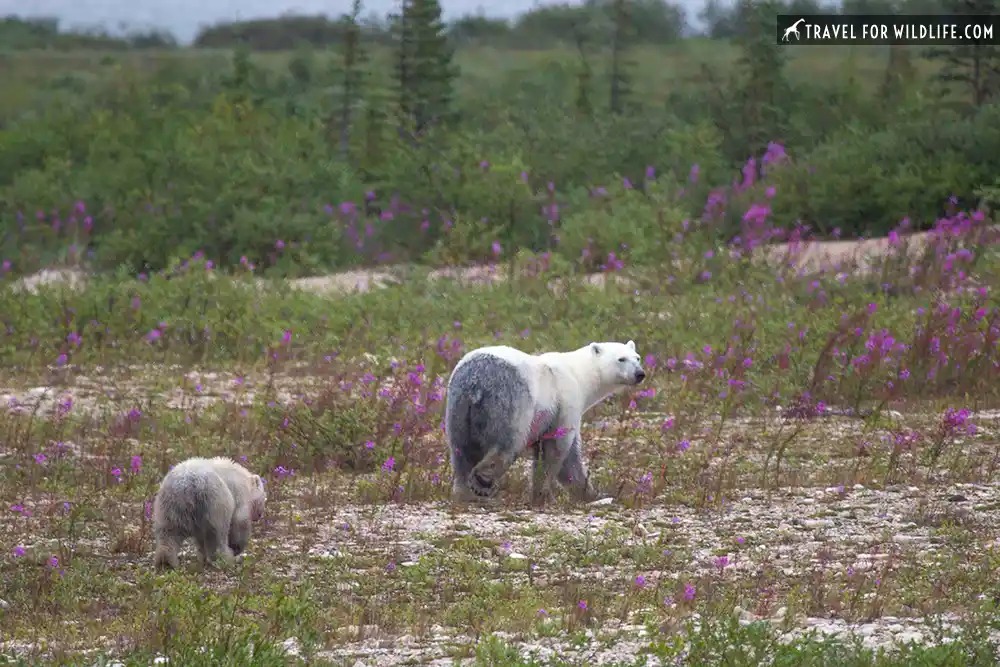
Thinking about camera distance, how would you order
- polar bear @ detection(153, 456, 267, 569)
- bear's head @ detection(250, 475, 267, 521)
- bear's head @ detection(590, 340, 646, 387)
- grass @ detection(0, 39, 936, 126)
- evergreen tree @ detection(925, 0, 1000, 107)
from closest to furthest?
polar bear @ detection(153, 456, 267, 569) < bear's head @ detection(250, 475, 267, 521) < bear's head @ detection(590, 340, 646, 387) < evergreen tree @ detection(925, 0, 1000, 107) < grass @ detection(0, 39, 936, 126)

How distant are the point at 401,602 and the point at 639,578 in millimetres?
1130

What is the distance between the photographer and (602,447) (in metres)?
12.5

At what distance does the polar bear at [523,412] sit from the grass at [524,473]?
268mm

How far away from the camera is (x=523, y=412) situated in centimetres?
1045

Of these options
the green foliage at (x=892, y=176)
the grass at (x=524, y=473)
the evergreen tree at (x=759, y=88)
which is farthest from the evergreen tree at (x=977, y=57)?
the grass at (x=524, y=473)

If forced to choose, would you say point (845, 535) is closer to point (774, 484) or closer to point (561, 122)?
point (774, 484)

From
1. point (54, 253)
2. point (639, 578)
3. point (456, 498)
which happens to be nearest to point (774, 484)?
Result: point (456, 498)

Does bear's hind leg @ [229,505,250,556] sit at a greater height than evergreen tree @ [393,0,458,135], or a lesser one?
lesser

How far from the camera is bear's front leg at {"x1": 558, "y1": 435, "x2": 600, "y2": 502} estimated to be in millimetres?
10859

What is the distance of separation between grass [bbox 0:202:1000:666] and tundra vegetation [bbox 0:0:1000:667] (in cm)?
4

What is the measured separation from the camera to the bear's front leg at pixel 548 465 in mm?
10703

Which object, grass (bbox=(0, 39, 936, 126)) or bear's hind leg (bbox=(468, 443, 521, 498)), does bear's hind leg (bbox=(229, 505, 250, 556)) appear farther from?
grass (bbox=(0, 39, 936, 126))
